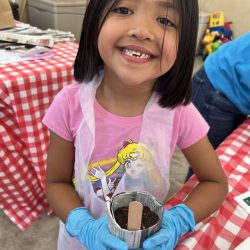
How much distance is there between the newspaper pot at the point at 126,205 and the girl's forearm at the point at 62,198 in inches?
9.3

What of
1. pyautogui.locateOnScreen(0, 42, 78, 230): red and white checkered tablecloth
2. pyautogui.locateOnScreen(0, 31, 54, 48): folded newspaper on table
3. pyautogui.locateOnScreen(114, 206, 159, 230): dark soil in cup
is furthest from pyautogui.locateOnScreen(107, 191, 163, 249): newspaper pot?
pyautogui.locateOnScreen(0, 31, 54, 48): folded newspaper on table

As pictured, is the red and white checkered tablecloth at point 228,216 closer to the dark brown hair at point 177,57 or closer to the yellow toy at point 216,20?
the dark brown hair at point 177,57

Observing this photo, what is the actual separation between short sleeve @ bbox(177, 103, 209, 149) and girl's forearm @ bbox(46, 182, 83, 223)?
32 centimetres

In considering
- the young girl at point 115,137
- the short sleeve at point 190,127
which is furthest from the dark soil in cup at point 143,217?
the short sleeve at point 190,127

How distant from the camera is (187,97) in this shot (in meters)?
0.77

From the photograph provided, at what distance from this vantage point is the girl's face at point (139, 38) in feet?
1.94

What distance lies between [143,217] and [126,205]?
1.4 inches

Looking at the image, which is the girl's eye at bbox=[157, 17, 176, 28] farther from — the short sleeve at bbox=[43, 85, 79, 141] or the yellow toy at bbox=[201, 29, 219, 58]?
the yellow toy at bbox=[201, 29, 219, 58]

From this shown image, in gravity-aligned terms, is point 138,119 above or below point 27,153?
above

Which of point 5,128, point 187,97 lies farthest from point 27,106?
point 187,97

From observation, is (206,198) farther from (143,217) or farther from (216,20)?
(216,20)

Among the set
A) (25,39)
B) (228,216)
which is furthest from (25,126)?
(228,216)

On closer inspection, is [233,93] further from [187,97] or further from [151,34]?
[151,34]

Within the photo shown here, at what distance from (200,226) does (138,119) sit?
295 mm
